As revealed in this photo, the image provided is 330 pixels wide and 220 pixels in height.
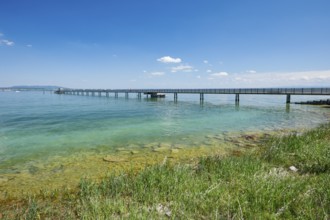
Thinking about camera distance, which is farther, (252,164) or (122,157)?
(122,157)

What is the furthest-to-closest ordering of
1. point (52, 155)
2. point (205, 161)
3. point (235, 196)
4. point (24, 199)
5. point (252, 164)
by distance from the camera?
point (52, 155) < point (205, 161) < point (252, 164) < point (24, 199) < point (235, 196)

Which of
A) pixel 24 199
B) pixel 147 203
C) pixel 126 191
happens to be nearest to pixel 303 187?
pixel 147 203

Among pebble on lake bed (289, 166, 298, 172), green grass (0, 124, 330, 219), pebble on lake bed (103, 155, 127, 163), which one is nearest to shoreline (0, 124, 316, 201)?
pebble on lake bed (103, 155, 127, 163)

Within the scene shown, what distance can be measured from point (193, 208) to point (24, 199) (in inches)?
190

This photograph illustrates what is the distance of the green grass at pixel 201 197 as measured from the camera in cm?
431

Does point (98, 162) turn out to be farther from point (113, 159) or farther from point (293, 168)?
point (293, 168)

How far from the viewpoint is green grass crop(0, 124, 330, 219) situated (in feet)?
14.1

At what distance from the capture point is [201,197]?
4.84 meters

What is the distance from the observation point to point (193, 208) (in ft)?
14.9

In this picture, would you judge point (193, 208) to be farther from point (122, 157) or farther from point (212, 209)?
point (122, 157)

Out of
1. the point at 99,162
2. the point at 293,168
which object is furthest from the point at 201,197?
the point at 99,162

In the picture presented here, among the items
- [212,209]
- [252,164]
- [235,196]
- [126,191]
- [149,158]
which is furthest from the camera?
[149,158]

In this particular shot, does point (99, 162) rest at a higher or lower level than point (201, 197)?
lower

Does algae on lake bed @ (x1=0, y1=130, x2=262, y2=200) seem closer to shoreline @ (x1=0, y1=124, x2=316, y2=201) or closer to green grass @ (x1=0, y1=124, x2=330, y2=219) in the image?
shoreline @ (x1=0, y1=124, x2=316, y2=201)
